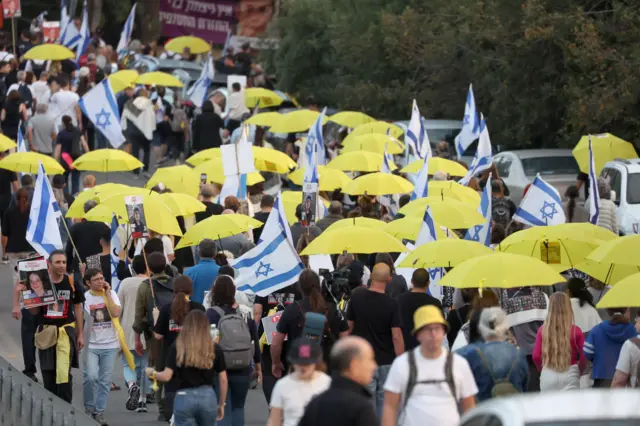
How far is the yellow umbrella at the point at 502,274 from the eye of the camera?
12.5 meters

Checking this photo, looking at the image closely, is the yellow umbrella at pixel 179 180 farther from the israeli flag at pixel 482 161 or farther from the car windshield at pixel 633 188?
the car windshield at pixel 633 188

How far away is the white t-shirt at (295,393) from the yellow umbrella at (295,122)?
61.2ft

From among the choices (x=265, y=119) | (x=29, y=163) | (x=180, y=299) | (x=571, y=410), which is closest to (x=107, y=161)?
(x=29, y=163)

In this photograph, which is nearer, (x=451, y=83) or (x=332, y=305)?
(x=332, y=305)

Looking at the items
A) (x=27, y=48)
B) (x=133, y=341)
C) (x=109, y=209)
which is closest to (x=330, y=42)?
(x=27, y=48)

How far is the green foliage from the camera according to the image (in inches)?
1006

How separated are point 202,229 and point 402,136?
42.5ft

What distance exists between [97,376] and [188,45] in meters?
31.5

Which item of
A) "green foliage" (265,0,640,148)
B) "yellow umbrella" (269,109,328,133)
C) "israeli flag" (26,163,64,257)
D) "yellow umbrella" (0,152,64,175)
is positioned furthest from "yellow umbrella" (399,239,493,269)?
"yellow umbrella" (269,109,328,133)

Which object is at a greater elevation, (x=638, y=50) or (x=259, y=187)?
(x=638, y=50)

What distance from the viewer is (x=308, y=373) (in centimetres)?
941

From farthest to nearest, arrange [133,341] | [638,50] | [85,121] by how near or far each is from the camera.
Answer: [85,121], [638,50], [133,341]

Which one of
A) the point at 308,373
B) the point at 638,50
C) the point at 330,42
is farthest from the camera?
the point at 330,42

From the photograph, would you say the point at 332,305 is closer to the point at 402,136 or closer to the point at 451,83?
the point at 402,136
